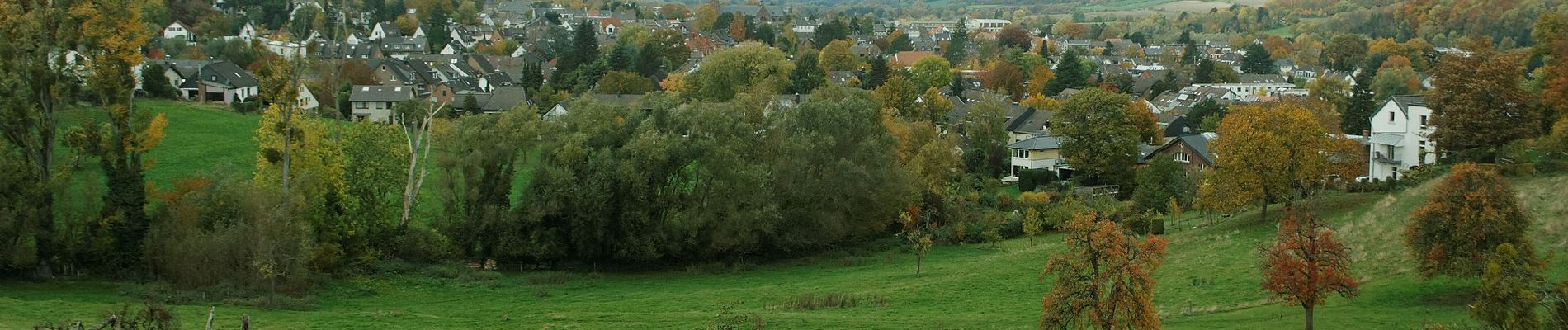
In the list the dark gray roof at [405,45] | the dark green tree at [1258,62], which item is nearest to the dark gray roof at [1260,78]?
the dark green tree at [1258,62]

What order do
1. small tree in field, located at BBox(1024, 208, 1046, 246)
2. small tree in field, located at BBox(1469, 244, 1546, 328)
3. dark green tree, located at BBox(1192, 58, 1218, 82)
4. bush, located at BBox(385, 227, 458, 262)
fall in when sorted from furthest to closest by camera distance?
dark green tree, located at BBox(1192, 58, 1218, 82) → small tree in field, located at BBox(1024, 208, 1046, 246) → bush, located at BBox(385, 227, 458, 262) → small tree in field, located at BBox(1469, 244, 1546, 328)

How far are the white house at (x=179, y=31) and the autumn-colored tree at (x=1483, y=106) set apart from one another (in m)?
76.4

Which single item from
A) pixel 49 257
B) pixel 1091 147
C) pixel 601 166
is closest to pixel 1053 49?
pixel 1091 147

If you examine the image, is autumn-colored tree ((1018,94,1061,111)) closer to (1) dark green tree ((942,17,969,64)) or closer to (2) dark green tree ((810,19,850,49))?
(1) dark green tree ((942,17,969,64))

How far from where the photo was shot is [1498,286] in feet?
58.6

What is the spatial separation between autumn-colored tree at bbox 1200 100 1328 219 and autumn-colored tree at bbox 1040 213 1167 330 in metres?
15.8

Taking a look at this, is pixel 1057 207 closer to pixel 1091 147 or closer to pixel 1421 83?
pixel 1091 147

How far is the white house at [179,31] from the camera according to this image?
89.8 metres

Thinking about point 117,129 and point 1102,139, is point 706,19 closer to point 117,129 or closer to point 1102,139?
point 1102,139

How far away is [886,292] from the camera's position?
2917cm

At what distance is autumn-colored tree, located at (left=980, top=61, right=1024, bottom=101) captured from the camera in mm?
95312

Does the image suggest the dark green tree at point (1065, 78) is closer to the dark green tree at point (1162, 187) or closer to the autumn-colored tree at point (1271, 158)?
the dark green tree at point (1162, 187)

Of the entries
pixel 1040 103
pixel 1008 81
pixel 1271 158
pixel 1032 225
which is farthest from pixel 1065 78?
pixel 1271 158

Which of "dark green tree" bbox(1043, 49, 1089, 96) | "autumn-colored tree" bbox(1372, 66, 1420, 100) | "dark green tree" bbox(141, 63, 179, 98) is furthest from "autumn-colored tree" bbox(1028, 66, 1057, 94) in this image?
"dark green tree" bbox(141, 63, 179, 98)
